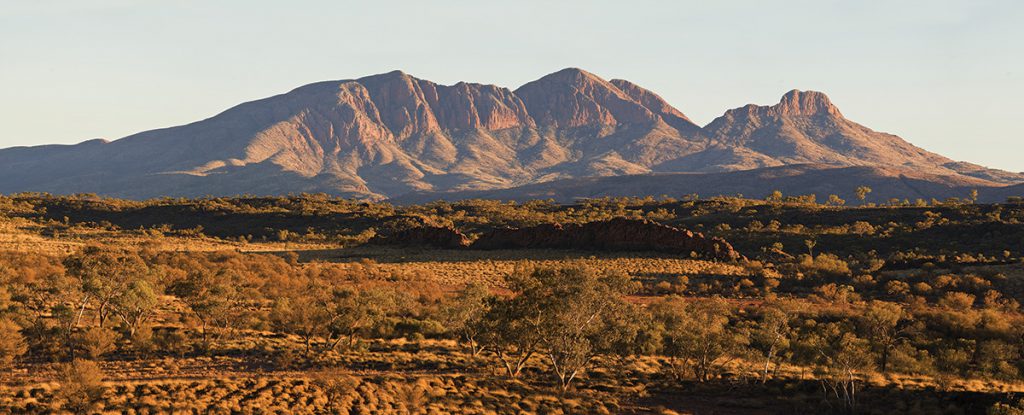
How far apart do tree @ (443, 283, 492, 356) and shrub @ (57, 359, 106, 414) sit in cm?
1573

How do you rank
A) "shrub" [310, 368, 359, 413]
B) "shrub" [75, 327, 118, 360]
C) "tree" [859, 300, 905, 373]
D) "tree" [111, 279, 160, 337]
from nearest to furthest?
1. "shrub" [310, 368, 359, 413]
2. "shrub" [75, 327, 118, 360]
3. "tree" [111, 279, 160, 337]
4. "tree" [859, 300, 905, 373]

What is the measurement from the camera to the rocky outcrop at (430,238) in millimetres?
85625

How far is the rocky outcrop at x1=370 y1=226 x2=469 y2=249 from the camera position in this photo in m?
85.6

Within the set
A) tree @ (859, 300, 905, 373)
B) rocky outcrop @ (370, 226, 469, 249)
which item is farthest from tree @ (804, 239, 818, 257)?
tree @ (859, 300, 905, 373)

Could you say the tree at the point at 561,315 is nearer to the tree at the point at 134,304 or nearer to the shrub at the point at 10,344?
the tree at the point at 134,304

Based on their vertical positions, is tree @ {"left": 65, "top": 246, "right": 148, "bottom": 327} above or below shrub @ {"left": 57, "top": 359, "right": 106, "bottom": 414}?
above

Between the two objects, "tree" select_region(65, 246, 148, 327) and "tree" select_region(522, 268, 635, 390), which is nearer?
"tree" select_region(522, 268, 635, 390)

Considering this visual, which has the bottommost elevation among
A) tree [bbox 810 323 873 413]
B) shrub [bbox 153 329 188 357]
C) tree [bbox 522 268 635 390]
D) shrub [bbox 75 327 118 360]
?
tree [bbox 810 323 873 413]

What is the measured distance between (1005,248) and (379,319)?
62123 millimetres

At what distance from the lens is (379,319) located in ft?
140

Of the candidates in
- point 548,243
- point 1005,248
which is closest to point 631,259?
point 548,243

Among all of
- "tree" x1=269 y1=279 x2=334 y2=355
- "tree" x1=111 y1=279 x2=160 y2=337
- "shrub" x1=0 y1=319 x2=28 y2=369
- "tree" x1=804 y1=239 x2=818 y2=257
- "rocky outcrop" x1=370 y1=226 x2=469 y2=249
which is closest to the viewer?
"shrub" x1=0 y1=319 x2=28 y2=369

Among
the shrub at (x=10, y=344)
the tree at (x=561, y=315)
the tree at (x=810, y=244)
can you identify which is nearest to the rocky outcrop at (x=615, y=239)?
the tree at (x=810, y=244)

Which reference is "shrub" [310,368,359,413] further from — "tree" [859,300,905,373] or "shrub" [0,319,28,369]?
"tree" [859,300,905,373]
